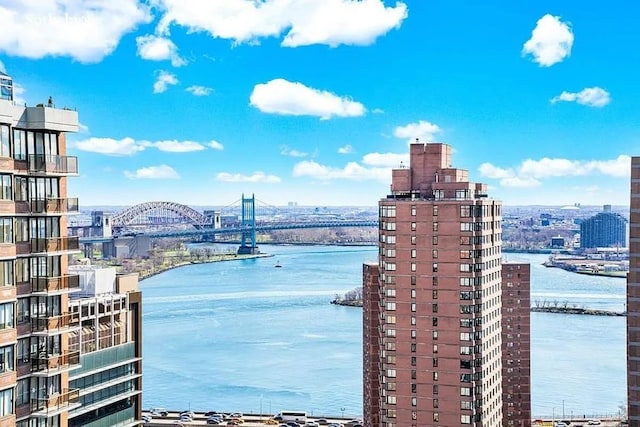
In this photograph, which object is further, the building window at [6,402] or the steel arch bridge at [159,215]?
the steel arch bridge at [159,215]

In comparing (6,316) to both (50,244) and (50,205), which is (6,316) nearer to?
(50,244)

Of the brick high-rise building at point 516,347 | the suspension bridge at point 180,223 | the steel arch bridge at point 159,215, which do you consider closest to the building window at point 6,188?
the brick high-rise building at point 516,347

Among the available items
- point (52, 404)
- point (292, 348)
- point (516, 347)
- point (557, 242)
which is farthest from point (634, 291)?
point (557, 242)

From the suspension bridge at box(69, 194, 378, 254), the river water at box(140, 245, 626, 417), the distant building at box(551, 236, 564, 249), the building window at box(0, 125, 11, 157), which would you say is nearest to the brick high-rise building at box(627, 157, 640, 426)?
the building window at box(0, 125, 11, 157)

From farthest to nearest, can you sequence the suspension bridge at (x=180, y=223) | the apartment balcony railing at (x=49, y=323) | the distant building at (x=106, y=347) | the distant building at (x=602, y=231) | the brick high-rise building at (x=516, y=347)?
the distant building at (x=602, y=231)
the suspension bridge at (x=180, y=223)
the brick high-rise building at (x=516, y=347)
the distant building at (x=106, y=347)
the apartment balcony railing at (x=49, y=323)

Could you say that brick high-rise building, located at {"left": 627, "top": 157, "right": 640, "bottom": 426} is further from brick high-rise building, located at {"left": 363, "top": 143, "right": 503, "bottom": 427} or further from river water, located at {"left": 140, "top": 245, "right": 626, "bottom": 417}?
river water, located at {"left": 140, "top": 245, "right": 626, "bottom": 417}

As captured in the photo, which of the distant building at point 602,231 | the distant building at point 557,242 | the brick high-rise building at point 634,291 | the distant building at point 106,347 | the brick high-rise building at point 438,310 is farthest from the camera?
the distant building at point 557,242

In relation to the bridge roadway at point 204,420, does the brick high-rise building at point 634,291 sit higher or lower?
higher

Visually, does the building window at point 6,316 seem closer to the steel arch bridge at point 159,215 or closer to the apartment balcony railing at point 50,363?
the apartment balcony railing at point 50,363
